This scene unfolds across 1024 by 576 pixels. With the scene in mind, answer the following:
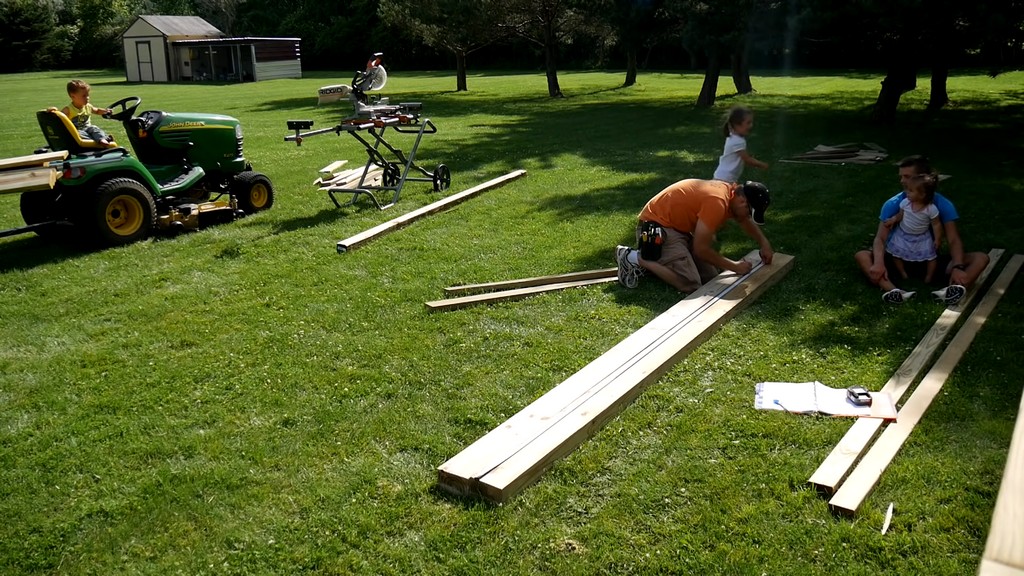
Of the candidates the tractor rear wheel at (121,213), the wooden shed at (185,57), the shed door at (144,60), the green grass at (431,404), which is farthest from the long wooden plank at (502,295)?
the shed door at (144,60)

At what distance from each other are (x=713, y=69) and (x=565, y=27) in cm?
786

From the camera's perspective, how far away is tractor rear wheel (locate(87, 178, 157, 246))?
8.07 m

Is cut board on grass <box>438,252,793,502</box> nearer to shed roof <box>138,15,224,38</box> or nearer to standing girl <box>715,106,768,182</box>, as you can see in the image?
standing girl <box>715,106,768,182</box>

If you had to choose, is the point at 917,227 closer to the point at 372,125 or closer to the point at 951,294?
the point at 951,294

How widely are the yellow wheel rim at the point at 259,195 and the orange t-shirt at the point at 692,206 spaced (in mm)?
5381

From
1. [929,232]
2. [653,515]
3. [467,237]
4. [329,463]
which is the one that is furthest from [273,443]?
[929,232]

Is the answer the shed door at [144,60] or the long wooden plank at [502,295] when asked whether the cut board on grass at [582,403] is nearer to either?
the long wooden plank at [502,295]

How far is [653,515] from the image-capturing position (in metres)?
3.78

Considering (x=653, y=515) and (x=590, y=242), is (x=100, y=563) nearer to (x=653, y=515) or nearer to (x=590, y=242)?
(x=653, y=515)

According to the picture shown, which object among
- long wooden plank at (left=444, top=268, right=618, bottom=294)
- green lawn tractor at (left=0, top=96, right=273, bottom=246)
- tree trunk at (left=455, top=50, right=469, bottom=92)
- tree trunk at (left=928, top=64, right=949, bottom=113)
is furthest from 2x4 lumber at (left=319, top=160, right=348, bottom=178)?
tree trunk at (left=455, top=50, right=469, bottom=92)

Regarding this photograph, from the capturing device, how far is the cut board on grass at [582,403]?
3.95 metres

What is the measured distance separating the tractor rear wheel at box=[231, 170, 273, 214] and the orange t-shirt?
538 centimetres

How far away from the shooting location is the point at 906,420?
448cm

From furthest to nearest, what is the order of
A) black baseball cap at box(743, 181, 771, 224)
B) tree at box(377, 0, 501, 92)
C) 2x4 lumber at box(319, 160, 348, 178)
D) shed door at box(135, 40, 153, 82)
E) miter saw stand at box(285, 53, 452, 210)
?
shed door at box(135, 40, 153, 82) → tree at box(377, 0, 501, 92) → 2x4 lumber at box(319, 160, 348, 178) → miter saw stand at box(285, 53, 452, 210) → black baseball cap at box(743, 181, 771, 224)
